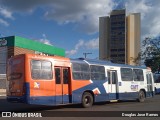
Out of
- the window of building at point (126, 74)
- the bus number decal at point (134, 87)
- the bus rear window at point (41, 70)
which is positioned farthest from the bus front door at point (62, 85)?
A: the bus number decal at point (134, 87)

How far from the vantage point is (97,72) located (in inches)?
793

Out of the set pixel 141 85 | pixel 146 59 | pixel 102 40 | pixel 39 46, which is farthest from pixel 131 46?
pixel 141 85

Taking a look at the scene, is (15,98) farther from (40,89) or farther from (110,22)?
(110,22)

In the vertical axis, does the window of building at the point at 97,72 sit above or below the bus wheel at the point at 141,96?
above

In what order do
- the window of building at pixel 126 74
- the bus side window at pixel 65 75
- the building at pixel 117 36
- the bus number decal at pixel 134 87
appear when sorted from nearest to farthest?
the bus side window at pixel 65 75
the window of building at pixel 126 74
the bus number decal at pixel 134 87
the building at pixel 117 36

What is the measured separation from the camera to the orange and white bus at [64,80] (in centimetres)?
1577

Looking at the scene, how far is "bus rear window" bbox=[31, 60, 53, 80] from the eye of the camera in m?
16.0

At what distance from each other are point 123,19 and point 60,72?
88925 millimetres

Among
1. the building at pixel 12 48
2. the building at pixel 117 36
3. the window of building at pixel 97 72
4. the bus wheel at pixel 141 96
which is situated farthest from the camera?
the building at pixel 117 36

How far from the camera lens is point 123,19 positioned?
341 feet

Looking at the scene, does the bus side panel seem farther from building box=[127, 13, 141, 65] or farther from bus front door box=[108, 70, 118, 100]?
building box=[127, 13, 141, 65]

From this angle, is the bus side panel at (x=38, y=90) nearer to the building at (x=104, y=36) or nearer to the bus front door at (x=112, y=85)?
the bus front door at (x=112, y=85)

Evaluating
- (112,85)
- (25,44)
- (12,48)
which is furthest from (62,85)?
(25,44)

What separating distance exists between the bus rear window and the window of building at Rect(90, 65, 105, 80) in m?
3.73
